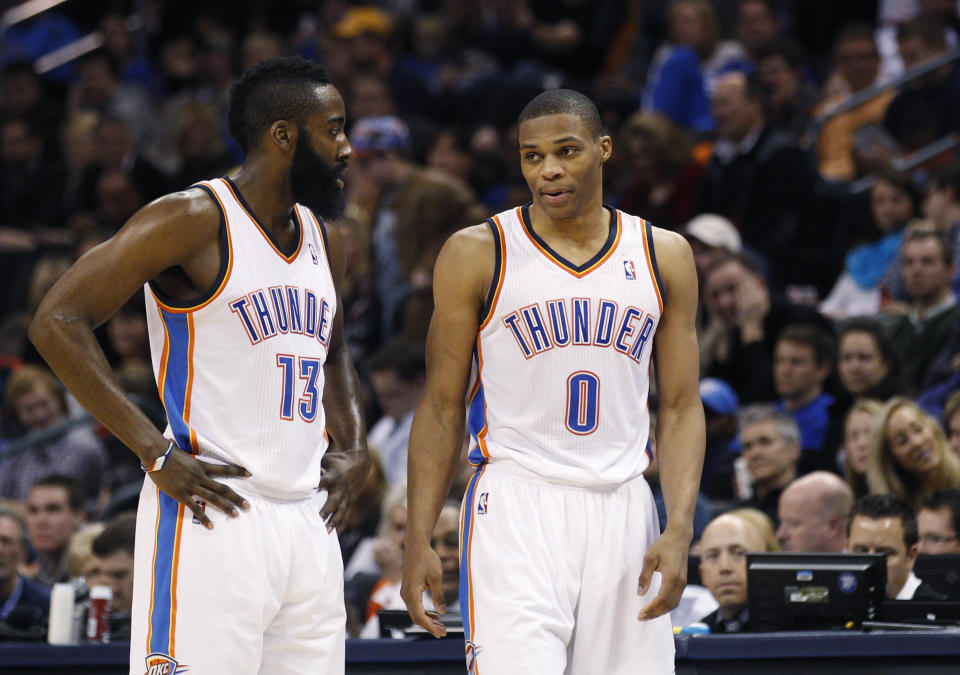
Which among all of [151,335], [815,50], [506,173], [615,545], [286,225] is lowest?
[615,545]

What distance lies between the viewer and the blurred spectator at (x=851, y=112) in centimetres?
1088

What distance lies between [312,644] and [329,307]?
38.3 inches

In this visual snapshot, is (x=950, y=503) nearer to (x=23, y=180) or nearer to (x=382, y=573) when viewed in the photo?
(x=382, y=573)

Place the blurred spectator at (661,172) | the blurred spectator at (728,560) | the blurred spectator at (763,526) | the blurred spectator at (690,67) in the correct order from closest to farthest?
the blurred spectator at (728,560) → the blurred spectator at (763,526) → the blurred spectator at (661,172) → the blurred spectator at (690,67)

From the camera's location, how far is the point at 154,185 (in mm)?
12977

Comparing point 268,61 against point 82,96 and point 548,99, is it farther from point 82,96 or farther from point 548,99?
point 82,96

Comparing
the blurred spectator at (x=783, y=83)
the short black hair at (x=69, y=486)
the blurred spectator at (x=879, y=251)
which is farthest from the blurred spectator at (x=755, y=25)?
the short black hair at (x=69, y=486)

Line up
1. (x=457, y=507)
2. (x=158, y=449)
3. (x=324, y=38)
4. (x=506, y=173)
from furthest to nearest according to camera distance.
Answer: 1. (x=324, y=38)
2. (x=506, y=173)
3. (x=457, y=507)
4. (x=158, y=449)

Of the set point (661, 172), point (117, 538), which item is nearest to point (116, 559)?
point (117, 538)

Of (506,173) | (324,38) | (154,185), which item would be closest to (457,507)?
(506,173)

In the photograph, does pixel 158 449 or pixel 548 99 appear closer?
Answer: pixel 158 449

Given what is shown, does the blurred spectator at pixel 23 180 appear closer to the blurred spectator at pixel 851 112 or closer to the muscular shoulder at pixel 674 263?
the blurred spectator at pixel 851 112

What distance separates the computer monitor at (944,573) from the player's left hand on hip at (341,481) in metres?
2.41

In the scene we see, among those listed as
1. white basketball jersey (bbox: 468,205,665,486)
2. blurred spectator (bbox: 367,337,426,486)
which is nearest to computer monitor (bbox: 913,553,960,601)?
white basketball jersey (bbox: 468,205,665,486)
